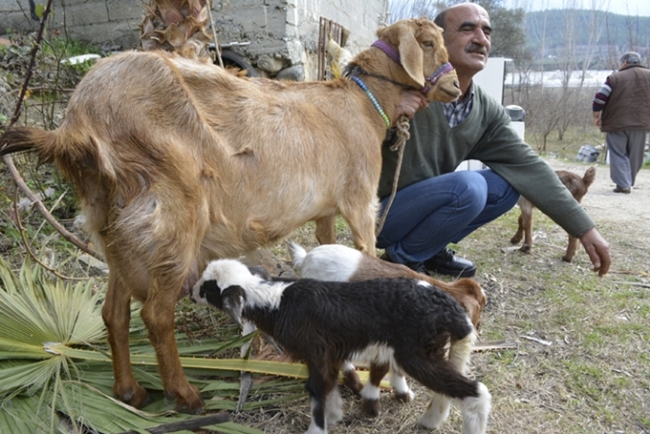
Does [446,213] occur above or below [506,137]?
below

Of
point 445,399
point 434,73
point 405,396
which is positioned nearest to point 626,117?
point 434,73

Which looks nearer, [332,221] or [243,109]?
[243,109]

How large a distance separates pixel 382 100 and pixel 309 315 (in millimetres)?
1573

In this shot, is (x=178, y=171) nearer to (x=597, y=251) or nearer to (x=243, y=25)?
(x=597, y=251)

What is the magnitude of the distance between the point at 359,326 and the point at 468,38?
2517 mm

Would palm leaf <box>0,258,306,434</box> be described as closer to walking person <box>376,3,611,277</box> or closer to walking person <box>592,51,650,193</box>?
walking person <box>376,3,611,277</box>

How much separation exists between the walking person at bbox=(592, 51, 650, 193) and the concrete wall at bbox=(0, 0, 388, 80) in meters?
6.51

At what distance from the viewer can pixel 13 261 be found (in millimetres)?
3986

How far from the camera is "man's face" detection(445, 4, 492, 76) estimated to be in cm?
374

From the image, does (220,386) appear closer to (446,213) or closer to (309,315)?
(309,315)

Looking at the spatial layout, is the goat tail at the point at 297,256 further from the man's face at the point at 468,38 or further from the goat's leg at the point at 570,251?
the goat's leg at the point at 570,251

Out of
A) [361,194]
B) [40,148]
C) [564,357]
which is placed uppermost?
[40,148]

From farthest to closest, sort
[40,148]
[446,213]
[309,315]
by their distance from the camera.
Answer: [446,213], [309,315], [40,148]

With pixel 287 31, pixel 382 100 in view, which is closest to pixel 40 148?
pixel 382 100
